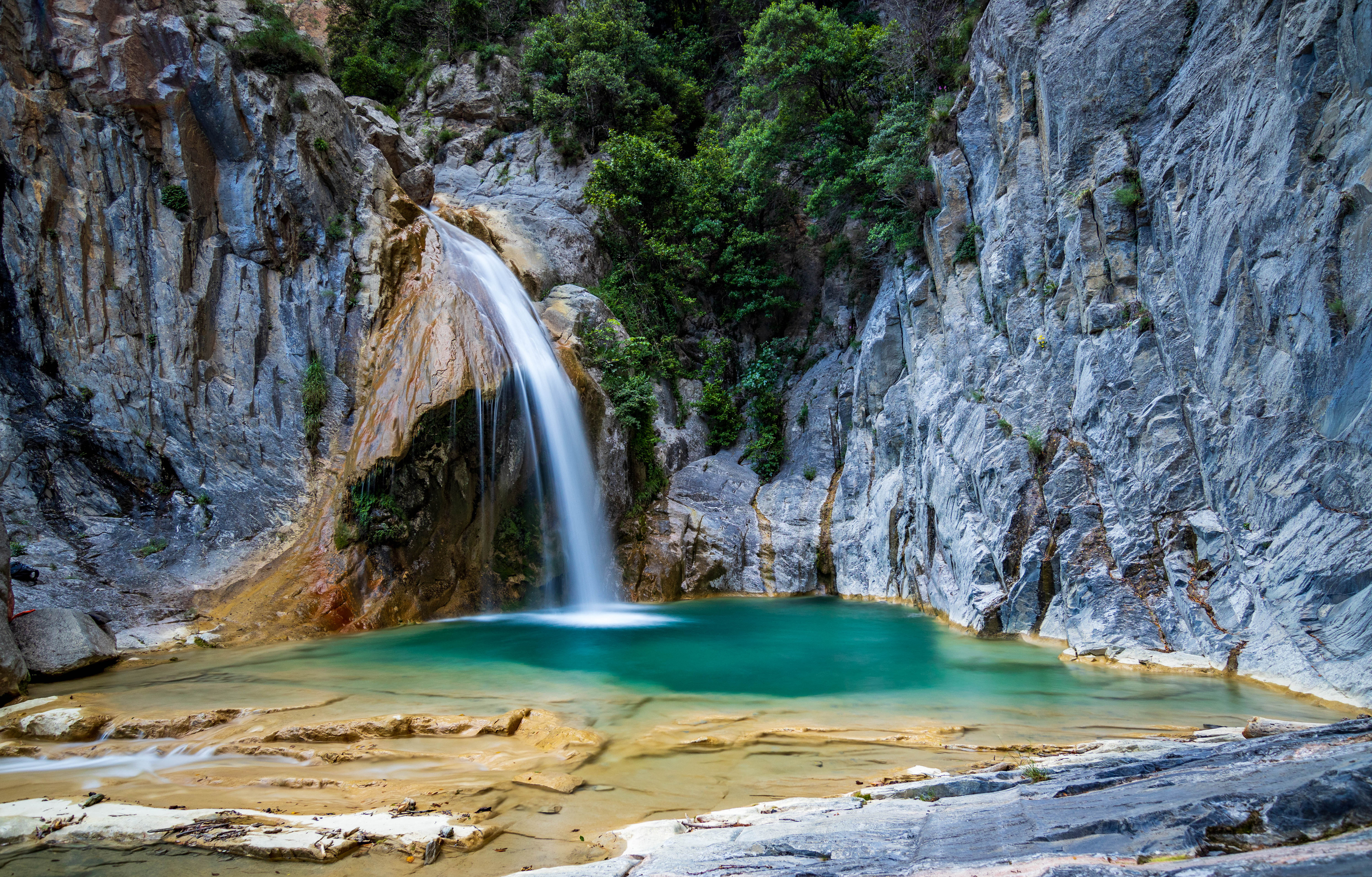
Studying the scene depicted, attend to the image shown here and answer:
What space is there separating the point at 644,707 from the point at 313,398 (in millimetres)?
10266

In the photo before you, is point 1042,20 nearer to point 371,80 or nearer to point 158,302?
point 158,302

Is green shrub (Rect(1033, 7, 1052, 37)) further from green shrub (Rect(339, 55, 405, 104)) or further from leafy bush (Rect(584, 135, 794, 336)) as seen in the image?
green shrub (Rect(339, 55, 405, 104))

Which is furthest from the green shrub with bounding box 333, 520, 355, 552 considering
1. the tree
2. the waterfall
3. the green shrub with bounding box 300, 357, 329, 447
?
the tree

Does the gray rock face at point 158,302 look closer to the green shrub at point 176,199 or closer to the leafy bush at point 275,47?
the green shrub at point 176,199

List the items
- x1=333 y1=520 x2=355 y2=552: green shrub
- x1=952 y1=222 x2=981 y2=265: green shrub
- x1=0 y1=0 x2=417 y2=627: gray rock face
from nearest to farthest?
1. x1=0 y1=0 x2=417 y2=627: gray rock face
2. x1=333 y1=520 x2=355 y2=552: green shrub
3. x1=952 y1=222 x2=981 y2=265: green shrub

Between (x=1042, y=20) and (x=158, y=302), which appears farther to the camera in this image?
(x=158, y=302)

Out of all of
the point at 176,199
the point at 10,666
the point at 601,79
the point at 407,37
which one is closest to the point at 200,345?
the point at 176,199

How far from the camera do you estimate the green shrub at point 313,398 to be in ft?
44.1

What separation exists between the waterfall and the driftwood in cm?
1200

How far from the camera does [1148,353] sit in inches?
339

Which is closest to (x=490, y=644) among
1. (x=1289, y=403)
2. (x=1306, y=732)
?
(x=1306, y=732)

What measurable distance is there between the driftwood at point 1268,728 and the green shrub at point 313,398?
46.1 feet

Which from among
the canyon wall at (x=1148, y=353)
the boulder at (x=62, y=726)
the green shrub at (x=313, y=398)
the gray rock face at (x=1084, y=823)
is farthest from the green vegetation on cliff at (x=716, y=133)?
the boulder at (x=62, y=726)

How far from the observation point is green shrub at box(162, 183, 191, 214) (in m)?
13.3
